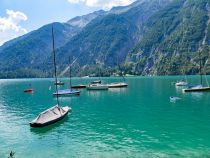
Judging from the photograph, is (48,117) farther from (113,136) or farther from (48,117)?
(113,136)

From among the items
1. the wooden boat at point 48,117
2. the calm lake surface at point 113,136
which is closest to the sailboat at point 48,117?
the wooden boat at point 48,117

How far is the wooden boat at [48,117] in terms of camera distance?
59.2 m

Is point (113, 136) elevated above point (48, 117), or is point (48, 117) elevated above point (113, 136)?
point (48, 117)

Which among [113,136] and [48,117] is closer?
[113,136]

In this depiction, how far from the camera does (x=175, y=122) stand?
6275cm

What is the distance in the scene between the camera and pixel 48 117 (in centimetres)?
6338

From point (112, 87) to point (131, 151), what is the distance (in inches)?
5756

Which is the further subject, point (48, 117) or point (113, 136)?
point (48, 117)

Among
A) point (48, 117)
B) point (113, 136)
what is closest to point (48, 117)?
point (48, 117)

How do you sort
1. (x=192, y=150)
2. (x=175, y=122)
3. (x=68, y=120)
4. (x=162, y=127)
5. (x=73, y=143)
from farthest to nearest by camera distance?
(x=68, y=120) → (x=175, y=122) → (x=162, y=127) → (x=73, y=143) → (x=192, y=150)

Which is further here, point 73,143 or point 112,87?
point 112,87

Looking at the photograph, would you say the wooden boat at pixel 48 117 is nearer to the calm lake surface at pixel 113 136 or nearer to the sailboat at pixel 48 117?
the sailboat at pixel 48 117

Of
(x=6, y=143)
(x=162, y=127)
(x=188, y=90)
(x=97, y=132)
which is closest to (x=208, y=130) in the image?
(x=162, y=127)

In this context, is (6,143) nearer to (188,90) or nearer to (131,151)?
(131,151)
